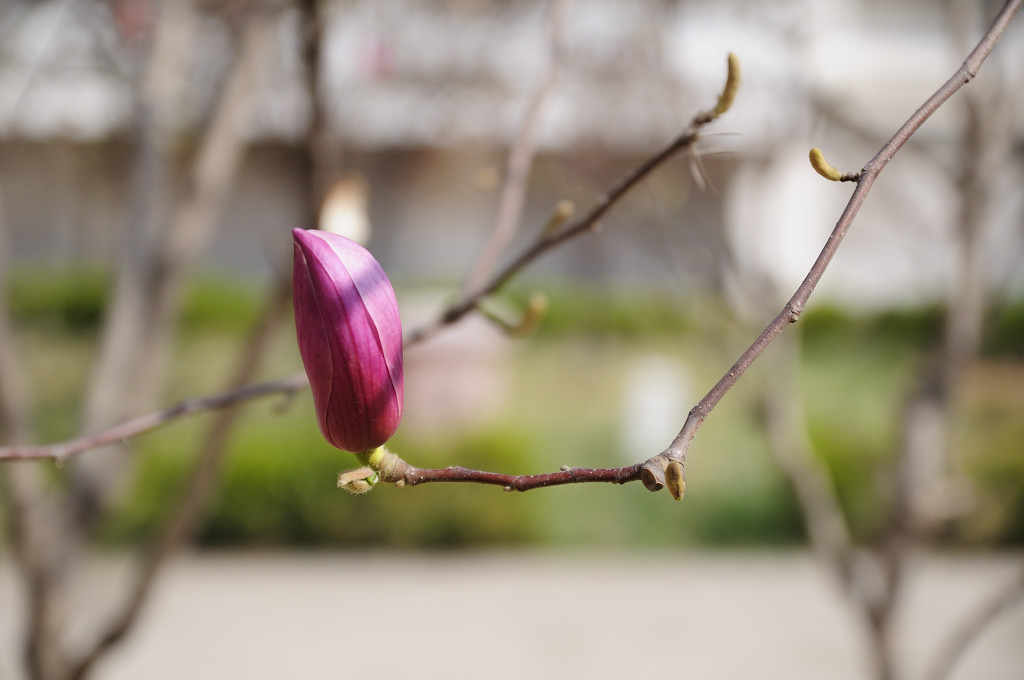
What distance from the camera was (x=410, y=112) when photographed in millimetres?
7062

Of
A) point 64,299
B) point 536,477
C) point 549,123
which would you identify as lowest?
point 64,299

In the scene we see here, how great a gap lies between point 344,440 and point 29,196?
12.7m

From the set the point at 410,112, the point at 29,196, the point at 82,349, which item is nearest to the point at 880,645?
the point at 410,112

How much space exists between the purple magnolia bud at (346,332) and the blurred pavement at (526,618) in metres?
3.44

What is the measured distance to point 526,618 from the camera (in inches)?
192

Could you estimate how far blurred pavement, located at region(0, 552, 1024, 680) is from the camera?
4.36m

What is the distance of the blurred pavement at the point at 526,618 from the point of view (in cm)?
436

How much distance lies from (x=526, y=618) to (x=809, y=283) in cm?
465

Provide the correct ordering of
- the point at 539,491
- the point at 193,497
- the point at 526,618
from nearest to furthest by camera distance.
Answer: the point at 193,497 < the point at 526,618 < the point at 539,491

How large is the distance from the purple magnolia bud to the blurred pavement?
11.3ft

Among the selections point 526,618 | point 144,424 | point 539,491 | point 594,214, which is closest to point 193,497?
point 144,424

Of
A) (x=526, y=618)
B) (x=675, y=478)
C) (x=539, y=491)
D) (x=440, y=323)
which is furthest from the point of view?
(x=539, y=491)

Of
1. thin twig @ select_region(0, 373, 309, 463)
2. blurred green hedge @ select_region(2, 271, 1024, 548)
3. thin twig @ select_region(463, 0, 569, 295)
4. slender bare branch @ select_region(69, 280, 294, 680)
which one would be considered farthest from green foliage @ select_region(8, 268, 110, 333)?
thin twig @ select_region(0, 373, 309, 463)

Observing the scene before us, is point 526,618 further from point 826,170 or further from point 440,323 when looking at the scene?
point 826,170
